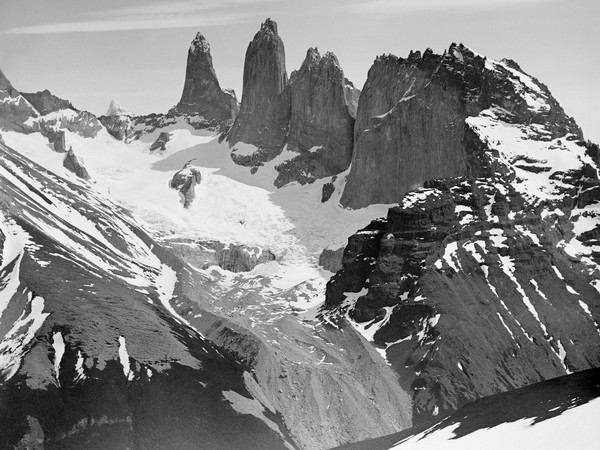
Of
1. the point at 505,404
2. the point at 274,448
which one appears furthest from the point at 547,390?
the point at 274,448

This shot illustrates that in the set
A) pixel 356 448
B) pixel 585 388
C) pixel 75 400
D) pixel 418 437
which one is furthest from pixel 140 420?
pixel 585 388

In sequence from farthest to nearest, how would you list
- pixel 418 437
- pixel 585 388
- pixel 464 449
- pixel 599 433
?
pixel 418 437, pixel 585 388, pixel 464 449, pixel 599 433

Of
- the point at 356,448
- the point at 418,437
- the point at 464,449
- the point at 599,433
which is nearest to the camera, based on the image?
the point at 599,433

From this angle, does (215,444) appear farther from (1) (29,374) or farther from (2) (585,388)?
(2) (585,388)

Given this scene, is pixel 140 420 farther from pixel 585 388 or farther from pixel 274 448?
pixel 585 388

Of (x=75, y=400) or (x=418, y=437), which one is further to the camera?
(x=75, y=400)

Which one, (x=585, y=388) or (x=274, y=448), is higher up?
(x=274, y=448)

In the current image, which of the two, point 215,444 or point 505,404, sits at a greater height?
point 215,444

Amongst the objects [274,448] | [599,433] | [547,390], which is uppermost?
[274,448]

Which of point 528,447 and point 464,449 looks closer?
point 528,447
